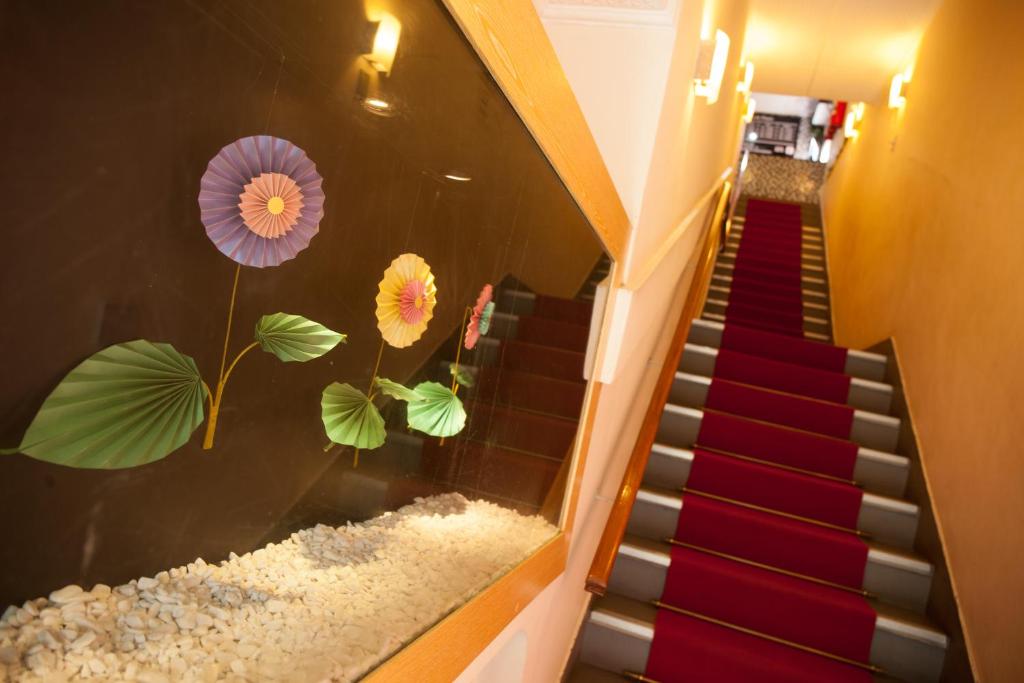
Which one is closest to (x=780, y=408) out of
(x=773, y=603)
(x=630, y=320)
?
(x=773, y=603)

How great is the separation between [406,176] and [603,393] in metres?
1.52

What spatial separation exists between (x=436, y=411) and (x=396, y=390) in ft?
A: 0.49

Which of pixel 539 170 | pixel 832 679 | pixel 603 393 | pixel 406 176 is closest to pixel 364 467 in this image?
pixel 406 176

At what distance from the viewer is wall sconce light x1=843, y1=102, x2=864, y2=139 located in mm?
6548

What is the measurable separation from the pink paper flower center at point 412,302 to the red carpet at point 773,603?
7.05ft

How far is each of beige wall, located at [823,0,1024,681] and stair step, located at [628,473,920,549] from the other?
0.17m

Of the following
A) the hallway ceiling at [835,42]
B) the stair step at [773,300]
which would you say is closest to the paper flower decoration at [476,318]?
the hallway ceiling at [835,42]

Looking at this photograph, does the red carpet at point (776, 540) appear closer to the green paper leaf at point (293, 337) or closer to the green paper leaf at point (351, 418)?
the green paper leaf at point (351, 418)

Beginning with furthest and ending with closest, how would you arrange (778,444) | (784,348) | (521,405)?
1. (784,348)
2. (778,444)
3. (521,405)

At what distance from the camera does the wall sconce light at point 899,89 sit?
15.9 feet

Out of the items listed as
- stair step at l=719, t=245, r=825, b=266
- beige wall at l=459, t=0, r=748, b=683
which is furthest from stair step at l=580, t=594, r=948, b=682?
stair step at l=719, t=245, r=825, b=266

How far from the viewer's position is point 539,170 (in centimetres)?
105

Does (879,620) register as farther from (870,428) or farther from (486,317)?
(486,317)

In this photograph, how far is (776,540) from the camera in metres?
2.68
